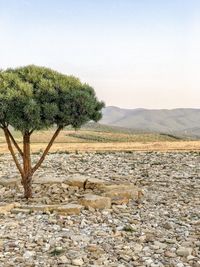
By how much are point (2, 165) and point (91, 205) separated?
14782mm

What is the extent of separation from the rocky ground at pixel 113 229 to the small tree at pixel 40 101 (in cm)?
314

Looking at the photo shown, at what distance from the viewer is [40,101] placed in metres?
17.0

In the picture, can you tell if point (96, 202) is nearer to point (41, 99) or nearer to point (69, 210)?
point (69, 210)

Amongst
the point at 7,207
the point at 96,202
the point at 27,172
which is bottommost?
the point at 7,207

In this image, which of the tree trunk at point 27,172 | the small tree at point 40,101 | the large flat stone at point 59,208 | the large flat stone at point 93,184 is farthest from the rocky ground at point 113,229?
the small tree at point 40,101

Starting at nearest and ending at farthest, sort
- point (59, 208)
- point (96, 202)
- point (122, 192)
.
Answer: point (59, 208)
point (96, 202)
point (122, 192)

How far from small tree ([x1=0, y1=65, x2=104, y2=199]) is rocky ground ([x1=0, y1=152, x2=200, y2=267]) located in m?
3.14

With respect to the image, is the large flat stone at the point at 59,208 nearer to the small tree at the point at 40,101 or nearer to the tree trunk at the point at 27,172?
the tree trunk at the point at 27,172

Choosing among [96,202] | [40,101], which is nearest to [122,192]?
[96,202]

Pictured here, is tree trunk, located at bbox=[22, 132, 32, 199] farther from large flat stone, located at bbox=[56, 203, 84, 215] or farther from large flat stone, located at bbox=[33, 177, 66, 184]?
large flat stone, located at bbox=[56, 203, 84, 215]

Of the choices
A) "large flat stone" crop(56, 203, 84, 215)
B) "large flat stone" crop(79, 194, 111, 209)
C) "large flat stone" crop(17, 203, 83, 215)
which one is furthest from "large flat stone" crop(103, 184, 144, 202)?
"large flat stone" crop(56, 203, 84, 215)

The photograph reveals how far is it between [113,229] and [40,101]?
18.8 ft

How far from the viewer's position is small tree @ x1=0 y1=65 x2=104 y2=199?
16.3m

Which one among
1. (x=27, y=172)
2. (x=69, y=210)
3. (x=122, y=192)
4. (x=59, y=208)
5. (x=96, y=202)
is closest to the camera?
(x=69, y=210)
